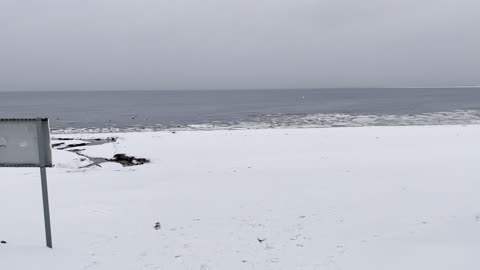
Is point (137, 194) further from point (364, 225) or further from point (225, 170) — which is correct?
point (364, 225)

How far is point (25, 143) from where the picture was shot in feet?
23.7

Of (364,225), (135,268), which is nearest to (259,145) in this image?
(364,225)

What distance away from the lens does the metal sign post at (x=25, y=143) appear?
7.15 m

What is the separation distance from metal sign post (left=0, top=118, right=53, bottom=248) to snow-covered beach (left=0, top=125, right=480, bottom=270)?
1.98 m

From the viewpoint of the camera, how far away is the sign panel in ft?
23.5

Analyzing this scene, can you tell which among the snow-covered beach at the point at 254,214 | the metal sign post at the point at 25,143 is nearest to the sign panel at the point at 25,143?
the metal sign post at the point at 25,143

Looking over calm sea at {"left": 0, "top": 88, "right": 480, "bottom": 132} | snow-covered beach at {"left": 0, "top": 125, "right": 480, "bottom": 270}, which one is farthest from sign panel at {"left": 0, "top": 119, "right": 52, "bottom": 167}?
calm sea at {"left": 0, "top": 88, "right": 480, "bottom": 132}

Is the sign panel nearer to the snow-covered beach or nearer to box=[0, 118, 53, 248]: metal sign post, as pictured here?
box=[0, 118, 53, 248]: metal sign post

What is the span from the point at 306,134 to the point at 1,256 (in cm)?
2788

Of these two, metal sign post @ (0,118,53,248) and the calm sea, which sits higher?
metal sign post @ (0,118,53,248)

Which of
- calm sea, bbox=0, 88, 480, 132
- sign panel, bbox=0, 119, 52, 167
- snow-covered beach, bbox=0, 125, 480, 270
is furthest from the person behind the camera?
calm sea, bbox=0, 88, 480, 132

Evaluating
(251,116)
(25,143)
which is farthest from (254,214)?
(251,116)

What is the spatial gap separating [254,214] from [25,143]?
19.8 ft

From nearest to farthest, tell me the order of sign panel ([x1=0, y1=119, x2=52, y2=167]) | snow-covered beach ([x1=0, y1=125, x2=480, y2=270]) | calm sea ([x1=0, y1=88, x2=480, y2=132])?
1. sign panel ([x1=0, y1=119, x2=52, y2=167])
2. snow-covered beach ([x1=0, y1=125, x2=480, y2=270])
3. calm sea ([x1=0, y1=88, x2=480, y2=132])
